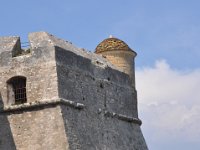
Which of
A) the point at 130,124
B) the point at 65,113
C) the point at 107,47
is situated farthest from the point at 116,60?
the point at 65,113

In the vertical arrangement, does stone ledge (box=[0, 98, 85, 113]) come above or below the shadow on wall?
above

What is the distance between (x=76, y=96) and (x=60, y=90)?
1.23 metres

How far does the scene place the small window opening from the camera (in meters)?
25.4

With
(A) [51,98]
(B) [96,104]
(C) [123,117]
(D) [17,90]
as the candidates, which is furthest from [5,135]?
(C) [123,117]

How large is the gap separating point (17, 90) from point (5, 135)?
1803 millimetres

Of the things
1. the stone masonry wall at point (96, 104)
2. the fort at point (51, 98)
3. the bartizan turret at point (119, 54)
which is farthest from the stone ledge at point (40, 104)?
the bartizan turret at point (119, 54)

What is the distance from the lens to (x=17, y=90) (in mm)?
25484

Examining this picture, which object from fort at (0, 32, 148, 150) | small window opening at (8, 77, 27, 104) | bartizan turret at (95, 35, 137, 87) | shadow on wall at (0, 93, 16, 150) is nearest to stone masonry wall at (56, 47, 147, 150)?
fort at (0, 32, 148, 150)

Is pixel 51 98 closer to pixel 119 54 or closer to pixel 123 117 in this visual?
pixel 123 117

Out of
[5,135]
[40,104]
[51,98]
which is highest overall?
[51,98]

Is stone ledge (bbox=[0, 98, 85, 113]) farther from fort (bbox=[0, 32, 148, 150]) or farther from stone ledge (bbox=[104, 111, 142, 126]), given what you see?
stone ledge (bbox=[104, 111, 142, 126])

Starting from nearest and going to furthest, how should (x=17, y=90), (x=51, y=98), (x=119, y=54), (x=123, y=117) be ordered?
1. (x=51, y=98)
2. (x=17, y=90)
3. (x=123, y=117)
4. (x=119, y=54)

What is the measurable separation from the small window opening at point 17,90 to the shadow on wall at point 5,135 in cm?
61

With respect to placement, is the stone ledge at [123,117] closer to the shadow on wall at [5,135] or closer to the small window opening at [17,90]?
the small window opening at [17,90]
